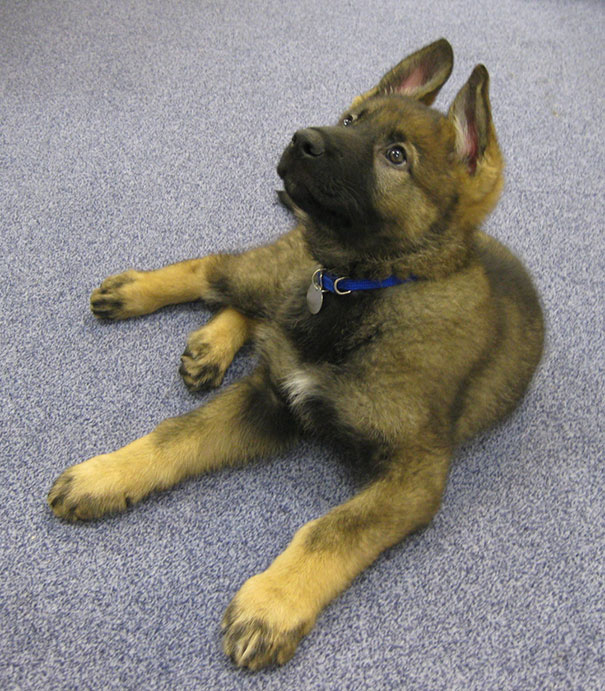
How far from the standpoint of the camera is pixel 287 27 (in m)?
4.14

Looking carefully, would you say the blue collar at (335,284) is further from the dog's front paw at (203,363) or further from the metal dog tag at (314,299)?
the dog's front paw at (203,363)

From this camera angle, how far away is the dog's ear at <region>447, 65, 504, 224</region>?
164cm

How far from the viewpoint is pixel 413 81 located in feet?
6.60

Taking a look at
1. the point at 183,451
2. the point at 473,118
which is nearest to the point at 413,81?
the point at 473,118

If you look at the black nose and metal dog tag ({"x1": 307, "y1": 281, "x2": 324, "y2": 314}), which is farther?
metal dog tag ({"x1": 307, "y1": 281, "x2": 324, "y2": 314})

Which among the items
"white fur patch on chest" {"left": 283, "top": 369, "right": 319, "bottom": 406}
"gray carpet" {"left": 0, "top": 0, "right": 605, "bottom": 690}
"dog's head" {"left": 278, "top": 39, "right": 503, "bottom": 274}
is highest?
"dog's head" {"left": 278, "top": 39, "right": 503, "bottom": 274}

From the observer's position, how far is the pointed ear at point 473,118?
63.2 inches

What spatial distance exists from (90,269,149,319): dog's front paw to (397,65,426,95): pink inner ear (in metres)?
1.08

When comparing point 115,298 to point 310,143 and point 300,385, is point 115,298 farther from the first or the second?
point 310,143

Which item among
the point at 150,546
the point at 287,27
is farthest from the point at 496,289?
the point at 287,27

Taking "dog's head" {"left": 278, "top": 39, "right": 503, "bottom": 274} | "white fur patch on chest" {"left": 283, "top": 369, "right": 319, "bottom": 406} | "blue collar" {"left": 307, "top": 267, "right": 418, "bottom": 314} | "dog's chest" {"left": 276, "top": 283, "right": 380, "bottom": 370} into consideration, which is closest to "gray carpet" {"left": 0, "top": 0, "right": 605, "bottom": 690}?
"white fur patch on chest" {"left": 283, "top": 369, "right": 319, "bottom": 406}

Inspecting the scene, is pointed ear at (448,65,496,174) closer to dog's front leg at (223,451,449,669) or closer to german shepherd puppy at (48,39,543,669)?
german shepherd puppy at (48,39,543,669)

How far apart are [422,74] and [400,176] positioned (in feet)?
1.67

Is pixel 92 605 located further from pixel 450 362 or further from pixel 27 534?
pixel 450 362
